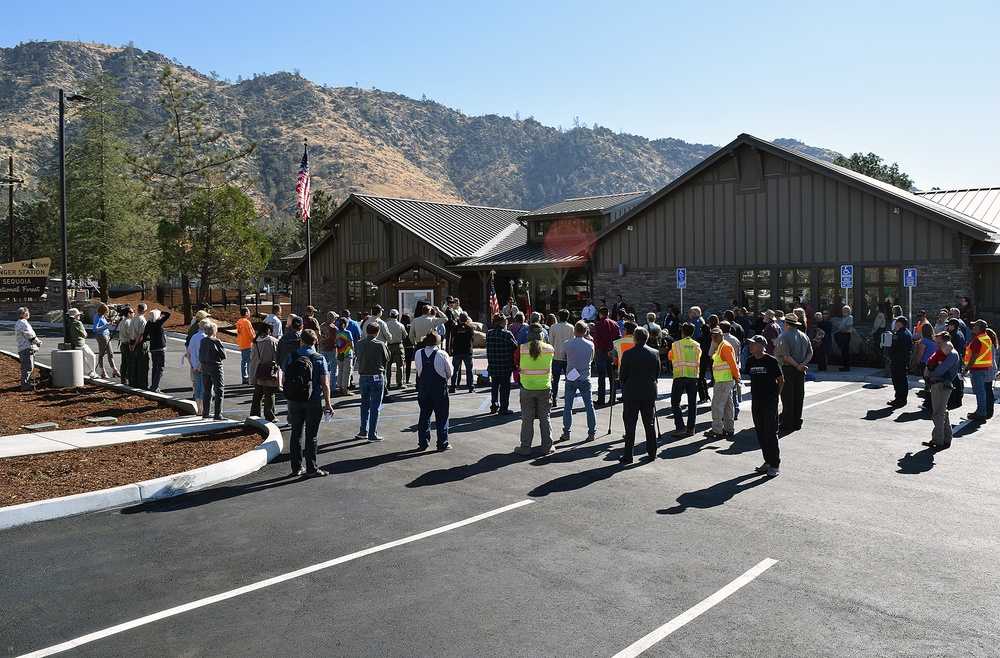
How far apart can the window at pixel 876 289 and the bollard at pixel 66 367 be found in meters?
21.4

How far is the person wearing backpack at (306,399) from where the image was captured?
31.9 ft

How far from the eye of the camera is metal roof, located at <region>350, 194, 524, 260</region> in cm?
3653

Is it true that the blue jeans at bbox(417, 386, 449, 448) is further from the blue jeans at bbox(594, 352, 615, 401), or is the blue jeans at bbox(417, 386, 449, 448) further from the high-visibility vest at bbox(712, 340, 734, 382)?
the blue jeans at bbox(594, 352, 615, 401)

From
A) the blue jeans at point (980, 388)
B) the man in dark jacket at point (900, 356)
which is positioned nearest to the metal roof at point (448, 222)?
the man in dark jacket at point (900, 356)

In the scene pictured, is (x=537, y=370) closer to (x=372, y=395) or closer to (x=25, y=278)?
(x=372, y=395)

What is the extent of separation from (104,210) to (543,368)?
4119 cm

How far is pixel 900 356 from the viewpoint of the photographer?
14.6 meters

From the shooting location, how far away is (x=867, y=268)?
24.0 meters

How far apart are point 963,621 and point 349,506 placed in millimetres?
5635

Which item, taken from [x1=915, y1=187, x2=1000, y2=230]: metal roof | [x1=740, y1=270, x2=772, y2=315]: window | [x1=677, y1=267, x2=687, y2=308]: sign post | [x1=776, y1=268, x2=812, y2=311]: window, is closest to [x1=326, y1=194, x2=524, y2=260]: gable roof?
[x1=677, y1=267, x2=687, y2=308]: sign post

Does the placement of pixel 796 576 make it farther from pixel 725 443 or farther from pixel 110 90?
pixel 110 90

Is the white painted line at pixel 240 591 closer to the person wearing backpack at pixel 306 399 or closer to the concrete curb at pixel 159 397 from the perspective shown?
the person wearing backpack at pixel 306 399

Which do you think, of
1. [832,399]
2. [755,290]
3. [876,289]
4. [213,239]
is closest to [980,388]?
[832,399]

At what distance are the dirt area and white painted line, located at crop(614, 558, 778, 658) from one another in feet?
21.6
